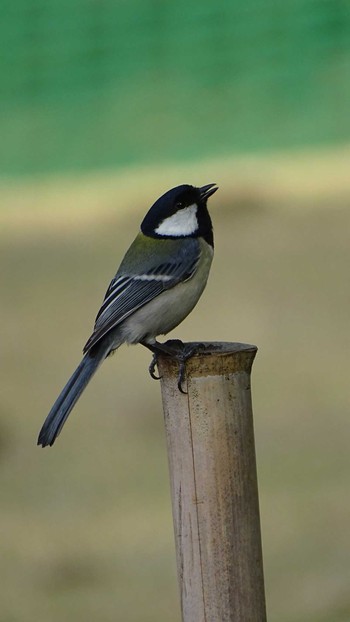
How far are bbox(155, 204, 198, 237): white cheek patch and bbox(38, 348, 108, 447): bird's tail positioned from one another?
1.16ft

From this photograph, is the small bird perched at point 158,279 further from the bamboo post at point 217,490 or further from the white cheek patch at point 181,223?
the bamboo post at point 217,490

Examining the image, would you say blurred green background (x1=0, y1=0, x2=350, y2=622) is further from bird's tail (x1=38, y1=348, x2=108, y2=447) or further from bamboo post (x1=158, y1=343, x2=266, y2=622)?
bamboo post (x1=158, y1=343, x2=266, y2=622)

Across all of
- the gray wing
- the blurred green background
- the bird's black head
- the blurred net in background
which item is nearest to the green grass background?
the blurred green background

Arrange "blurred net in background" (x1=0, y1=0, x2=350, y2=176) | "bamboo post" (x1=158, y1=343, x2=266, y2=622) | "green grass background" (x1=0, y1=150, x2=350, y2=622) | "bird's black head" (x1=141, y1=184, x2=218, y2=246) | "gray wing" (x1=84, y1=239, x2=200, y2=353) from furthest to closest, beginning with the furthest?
"blurred net in background" (x1=0, y1=0, x2=350, y2=176) → "green grass background" (x1=0, y1=150, x2=350, y2=622) → "bird's black head" (x1=141, y1=184, x2=218, y2=246) → "gray wing" (x1=84, y1=239, x2=200, y2=353) → "bamboo post" (x1=158, y1=343, x2=266, y2=622)

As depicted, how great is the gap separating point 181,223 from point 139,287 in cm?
22

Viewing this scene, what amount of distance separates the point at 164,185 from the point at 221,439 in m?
2.13

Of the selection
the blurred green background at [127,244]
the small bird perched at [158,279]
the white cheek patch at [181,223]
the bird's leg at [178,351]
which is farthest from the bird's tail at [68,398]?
the blurred green background at [127,244]

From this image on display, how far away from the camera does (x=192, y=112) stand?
4.06m

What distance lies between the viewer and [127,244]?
4324mm

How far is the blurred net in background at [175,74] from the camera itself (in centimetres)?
402

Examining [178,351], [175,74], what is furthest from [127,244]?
[178,351]

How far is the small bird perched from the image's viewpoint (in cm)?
283

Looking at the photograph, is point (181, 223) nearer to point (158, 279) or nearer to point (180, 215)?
point (180, 215)

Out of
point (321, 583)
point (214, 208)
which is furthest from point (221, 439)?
point (214, 208)
